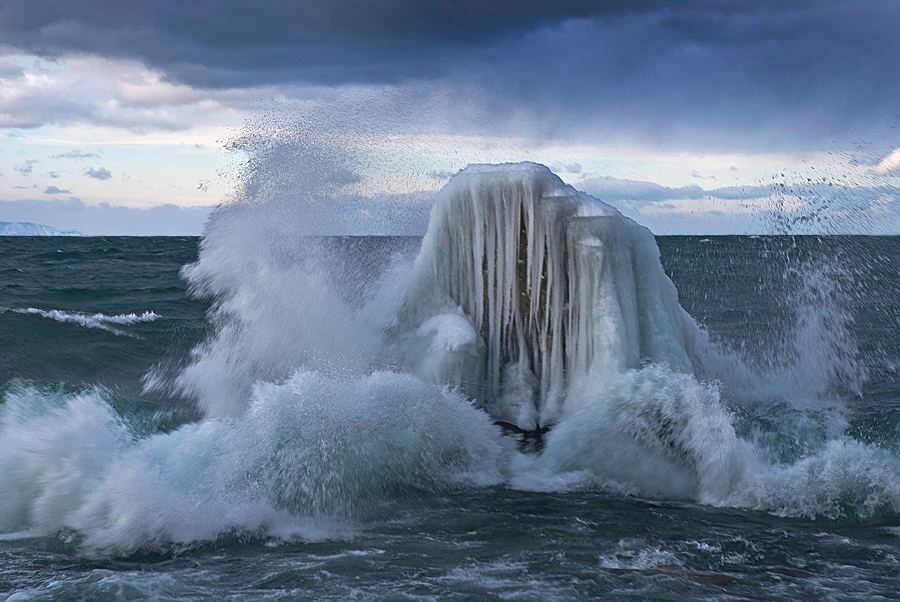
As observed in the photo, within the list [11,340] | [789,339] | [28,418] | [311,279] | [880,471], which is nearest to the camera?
[880,471]

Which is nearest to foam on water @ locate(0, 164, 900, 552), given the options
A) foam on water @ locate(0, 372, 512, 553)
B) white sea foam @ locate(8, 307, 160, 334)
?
foam on water @ locate(0, 372, 512, 553)

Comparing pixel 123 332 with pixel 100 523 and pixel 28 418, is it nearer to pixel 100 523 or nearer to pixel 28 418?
pixel 28 418

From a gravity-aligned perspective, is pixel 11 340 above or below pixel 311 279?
below

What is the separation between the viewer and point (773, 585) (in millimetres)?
5578

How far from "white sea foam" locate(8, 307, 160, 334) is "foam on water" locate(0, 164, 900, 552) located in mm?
11111

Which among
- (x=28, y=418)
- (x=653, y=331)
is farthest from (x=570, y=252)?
(x=28, y=418)

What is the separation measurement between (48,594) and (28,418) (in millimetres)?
3411

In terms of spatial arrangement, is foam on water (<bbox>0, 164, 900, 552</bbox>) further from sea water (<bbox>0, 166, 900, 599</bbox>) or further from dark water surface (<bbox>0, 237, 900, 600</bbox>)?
dark water surface (<bbox>0, 237, 900, 600</bbox>)

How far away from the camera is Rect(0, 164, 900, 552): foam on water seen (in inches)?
274

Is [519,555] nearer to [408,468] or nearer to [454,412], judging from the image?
[408,468]

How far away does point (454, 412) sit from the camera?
325 inches

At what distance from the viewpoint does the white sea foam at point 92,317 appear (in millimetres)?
20234

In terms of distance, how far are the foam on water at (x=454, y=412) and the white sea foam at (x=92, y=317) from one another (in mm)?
11111

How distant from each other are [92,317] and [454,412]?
51.6 ft
